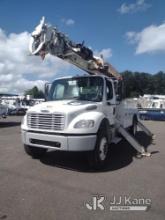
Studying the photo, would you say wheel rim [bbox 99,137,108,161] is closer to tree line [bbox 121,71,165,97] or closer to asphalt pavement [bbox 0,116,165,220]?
asphalt pavement [bbox 0,116,165,220]

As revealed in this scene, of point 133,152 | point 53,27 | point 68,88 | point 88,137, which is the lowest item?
point 133,152

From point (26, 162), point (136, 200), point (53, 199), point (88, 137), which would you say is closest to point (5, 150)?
point (26, 162)

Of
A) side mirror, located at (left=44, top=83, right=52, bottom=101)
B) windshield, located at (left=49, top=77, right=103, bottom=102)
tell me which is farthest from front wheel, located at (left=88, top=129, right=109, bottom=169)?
side mirror, located at (left=44, top=83, right=52, bottom=101)

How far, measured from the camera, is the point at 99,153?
6.57 m

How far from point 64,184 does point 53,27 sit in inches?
190

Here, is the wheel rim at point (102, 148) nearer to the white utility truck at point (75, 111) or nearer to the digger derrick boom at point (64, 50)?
the white utility truck at point (75, 111)

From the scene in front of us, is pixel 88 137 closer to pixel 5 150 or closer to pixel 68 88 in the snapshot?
pixel 68 88

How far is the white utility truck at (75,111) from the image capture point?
6194mm

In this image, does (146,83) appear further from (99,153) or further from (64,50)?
(99,153)

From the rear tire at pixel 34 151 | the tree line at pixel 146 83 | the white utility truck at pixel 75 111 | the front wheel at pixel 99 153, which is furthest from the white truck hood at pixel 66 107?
the tree line at pixel 146 83

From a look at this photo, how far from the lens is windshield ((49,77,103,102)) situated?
7516mm

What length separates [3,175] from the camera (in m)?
5.88

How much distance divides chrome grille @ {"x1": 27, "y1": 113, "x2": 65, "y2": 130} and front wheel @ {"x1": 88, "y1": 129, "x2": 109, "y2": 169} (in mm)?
984

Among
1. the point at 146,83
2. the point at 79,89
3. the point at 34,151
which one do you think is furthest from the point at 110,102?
the point at 146,83
